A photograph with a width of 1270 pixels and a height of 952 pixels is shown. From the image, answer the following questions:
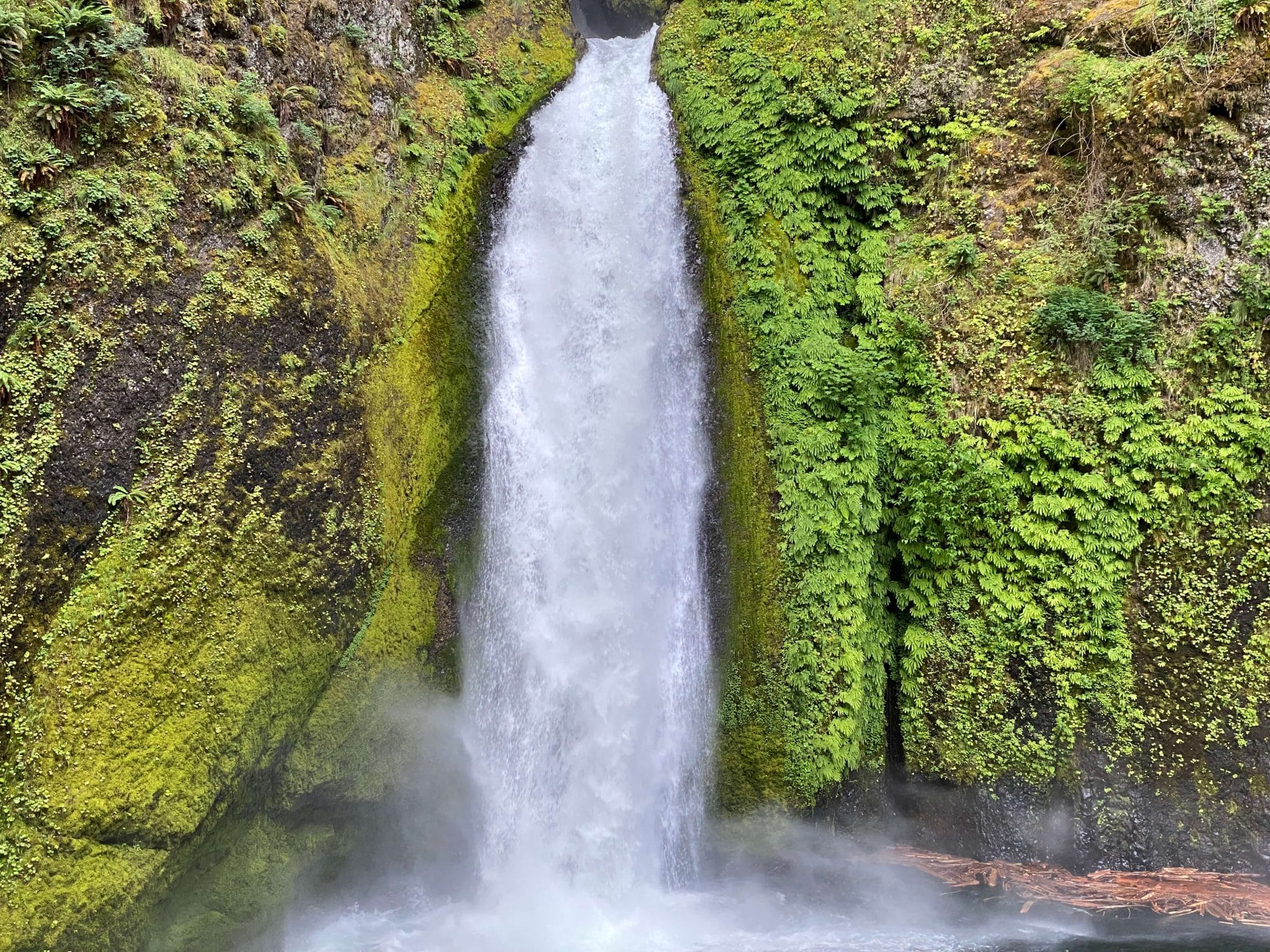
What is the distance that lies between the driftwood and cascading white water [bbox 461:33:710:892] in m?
3.28

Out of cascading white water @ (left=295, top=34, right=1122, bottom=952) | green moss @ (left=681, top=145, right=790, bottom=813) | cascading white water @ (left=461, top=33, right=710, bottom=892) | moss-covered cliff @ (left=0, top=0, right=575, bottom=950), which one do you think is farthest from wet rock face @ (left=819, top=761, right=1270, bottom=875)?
moss-covered cliff @ (left=0, top=0, right=575, bottom=950)

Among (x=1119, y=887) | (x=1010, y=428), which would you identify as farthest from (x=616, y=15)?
(x=1119, y=887)

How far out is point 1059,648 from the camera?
8.03 metres

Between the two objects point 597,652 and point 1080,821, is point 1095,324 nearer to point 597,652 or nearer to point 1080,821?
point 1080,821

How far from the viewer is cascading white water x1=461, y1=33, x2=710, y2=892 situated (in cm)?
861

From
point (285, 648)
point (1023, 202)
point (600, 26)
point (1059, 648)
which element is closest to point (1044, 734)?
point (1059, 648)

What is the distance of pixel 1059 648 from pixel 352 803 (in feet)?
29.0

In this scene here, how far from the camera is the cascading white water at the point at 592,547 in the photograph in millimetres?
8609

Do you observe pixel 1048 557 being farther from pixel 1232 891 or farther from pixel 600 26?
pixel 600 26

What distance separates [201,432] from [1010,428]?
369 inches

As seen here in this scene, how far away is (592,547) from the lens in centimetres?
927

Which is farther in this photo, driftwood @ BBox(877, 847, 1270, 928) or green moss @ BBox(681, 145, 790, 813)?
green moss @ BBox(681, 145, 790, 813)

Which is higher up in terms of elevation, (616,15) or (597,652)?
(616,15)

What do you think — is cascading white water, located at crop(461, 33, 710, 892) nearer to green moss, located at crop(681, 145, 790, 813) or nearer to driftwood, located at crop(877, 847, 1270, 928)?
green moss, located at crop(681, 145, 790, 813)
